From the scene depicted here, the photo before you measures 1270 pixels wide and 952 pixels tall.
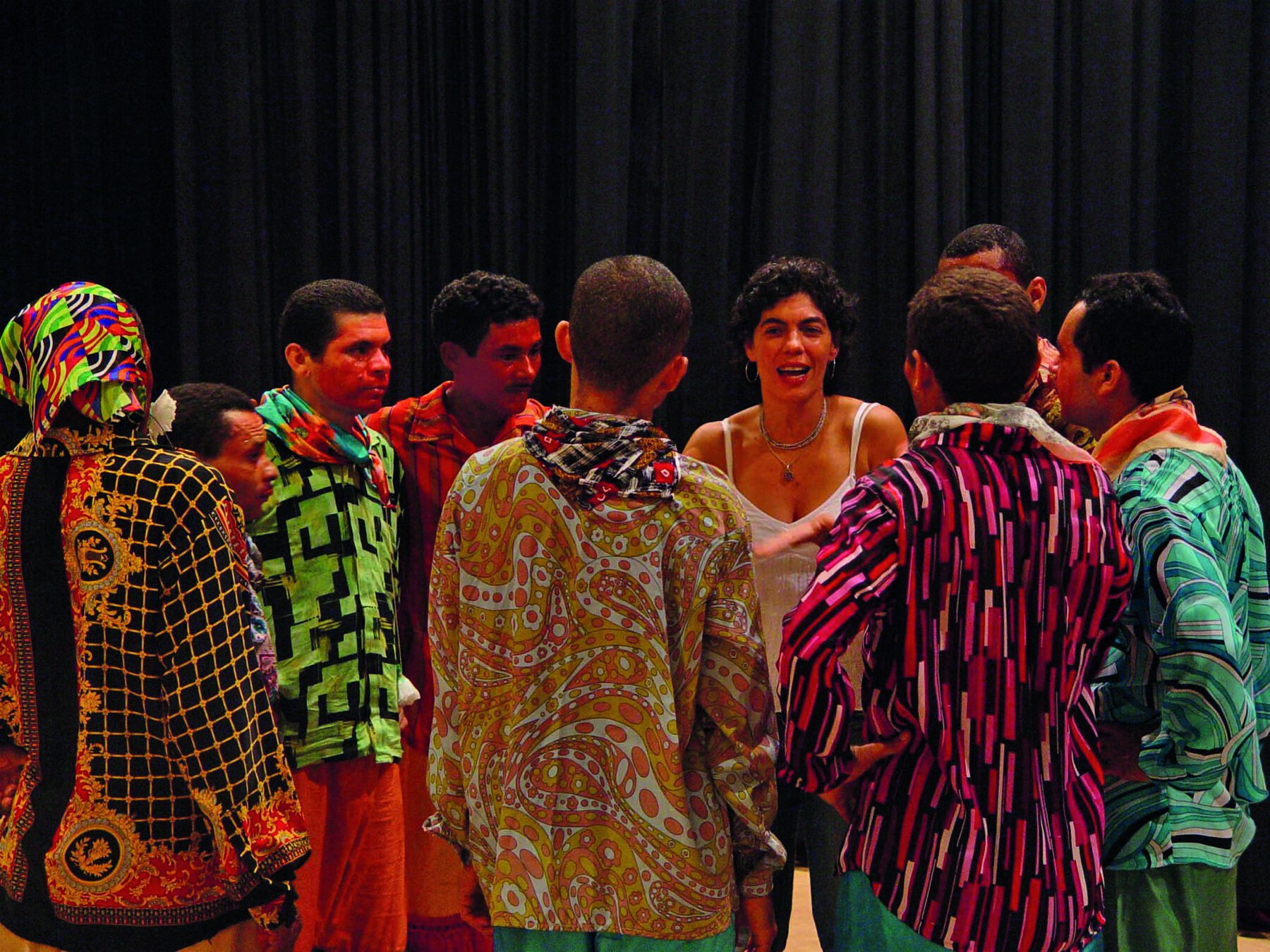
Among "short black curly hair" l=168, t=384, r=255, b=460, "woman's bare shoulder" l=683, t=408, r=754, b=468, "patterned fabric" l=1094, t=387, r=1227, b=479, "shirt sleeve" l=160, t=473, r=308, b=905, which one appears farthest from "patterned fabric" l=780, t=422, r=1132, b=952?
"short black curly hair" l=168, t=384, r=255, b=460

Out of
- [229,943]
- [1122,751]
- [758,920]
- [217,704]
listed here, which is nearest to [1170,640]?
[1122,751]

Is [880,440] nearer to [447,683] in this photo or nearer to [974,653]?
[974,653]

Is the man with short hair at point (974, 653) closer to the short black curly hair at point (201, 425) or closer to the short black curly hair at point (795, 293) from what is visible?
the short black curly hair at point (795, 293)

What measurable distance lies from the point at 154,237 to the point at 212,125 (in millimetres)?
633

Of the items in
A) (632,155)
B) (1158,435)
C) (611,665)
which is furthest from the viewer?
(632,155)

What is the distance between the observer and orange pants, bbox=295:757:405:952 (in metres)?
2.73

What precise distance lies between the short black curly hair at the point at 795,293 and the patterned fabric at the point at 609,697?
1.16m

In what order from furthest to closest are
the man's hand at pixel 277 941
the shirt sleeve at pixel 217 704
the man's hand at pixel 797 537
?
the man's hand at pixel 797 537
the man's hand at pixel 277 941
the shirt sleeve at pixel 217 704

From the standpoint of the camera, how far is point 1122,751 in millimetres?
1953

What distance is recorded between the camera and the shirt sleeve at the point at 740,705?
1.82 m

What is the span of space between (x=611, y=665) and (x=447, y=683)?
0.28 m

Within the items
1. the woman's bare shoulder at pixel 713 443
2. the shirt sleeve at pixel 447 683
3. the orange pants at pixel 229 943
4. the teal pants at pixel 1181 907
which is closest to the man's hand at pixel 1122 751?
the teal pants at pixel 1181 907

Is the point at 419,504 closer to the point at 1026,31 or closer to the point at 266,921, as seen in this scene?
the point at 266,921

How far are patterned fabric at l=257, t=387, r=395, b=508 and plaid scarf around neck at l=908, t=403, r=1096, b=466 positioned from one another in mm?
1457
